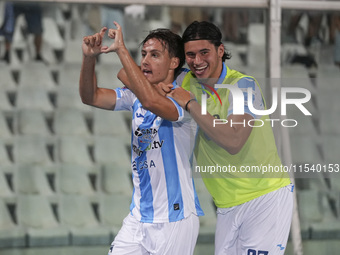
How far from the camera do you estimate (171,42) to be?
11.6ft

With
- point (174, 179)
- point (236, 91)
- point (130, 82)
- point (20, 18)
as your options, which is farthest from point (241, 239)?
point (20, 18)

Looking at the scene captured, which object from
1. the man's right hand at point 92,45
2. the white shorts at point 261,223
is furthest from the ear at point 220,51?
the white shorts at point 261,223

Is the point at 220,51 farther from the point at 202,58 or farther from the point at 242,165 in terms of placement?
the point at 242,165

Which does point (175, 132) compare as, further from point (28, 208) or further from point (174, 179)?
point (28, 208)

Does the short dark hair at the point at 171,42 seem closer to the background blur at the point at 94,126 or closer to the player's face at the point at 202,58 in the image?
the player's face at the point at 202,58

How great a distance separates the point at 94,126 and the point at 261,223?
2438mm

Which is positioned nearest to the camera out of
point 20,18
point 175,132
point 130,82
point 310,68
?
point 130,82

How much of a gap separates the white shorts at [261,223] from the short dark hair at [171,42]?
82 cm

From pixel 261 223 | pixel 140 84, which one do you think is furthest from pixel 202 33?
pixel 261 223

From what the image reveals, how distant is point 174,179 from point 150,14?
2.35 m

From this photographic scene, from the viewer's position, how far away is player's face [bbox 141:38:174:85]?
136 inches

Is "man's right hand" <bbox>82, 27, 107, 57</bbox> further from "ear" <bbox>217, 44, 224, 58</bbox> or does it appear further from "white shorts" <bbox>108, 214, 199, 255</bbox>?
"white shorts" <bbox>108, 214, 199, 255</bbox>

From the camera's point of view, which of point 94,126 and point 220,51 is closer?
point 220,51

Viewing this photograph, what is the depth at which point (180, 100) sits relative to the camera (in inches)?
130
